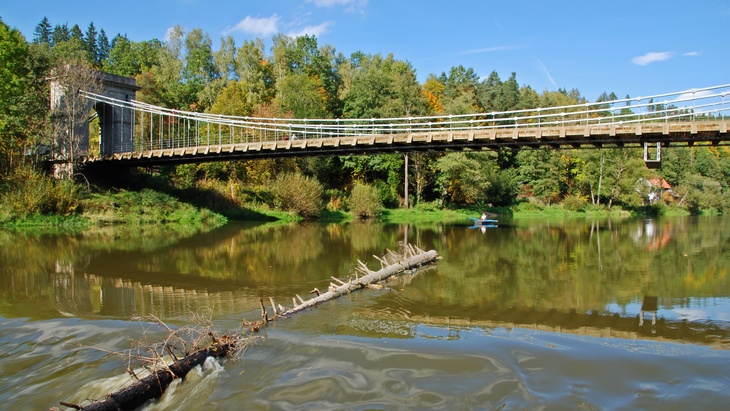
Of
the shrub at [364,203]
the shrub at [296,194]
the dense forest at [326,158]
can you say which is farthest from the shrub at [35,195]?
the shrub at [364,203]

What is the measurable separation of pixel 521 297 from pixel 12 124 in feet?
105

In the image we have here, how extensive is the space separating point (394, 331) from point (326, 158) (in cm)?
4273

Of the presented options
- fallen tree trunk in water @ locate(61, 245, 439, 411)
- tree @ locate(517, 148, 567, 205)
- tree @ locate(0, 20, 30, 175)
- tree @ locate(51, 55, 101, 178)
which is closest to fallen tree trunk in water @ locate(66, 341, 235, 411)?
fallen tree trunk in water @ locate(61, 245, 439, 411)

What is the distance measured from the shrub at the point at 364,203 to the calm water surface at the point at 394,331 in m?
26.4

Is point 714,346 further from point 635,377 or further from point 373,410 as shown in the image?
point 373,410

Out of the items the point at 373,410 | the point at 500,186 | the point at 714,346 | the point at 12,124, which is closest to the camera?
the point at 373,410

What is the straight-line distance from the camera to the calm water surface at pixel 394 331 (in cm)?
662

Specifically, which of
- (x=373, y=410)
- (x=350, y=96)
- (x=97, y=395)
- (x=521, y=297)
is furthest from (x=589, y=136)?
Result: (x=350, y=96)

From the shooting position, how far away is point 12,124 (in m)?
31.7

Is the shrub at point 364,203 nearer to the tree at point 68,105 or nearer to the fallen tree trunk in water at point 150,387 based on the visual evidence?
the tree at point 68,105

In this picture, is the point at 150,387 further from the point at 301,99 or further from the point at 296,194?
the point at 301,99

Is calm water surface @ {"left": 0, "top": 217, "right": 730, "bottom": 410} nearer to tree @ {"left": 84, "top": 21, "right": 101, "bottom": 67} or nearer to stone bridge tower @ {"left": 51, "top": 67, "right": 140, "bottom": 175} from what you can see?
stone bridge tower @ {"left": 51, "top": 67, "right": 140, "bottom": 175}

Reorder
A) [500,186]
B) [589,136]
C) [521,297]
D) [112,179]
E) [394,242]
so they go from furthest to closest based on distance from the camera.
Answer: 1. [500,186]
2. [112,179]
3. [394,242]
4. [589,136]
5. [521,297]

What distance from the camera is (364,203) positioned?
45469 millimetres
